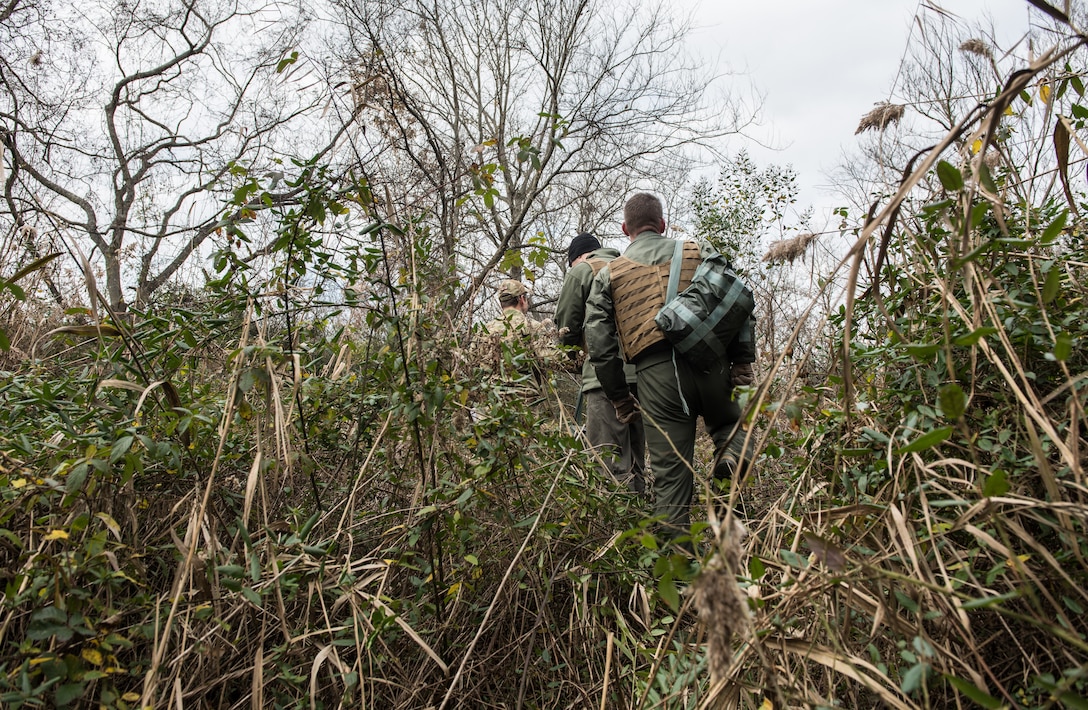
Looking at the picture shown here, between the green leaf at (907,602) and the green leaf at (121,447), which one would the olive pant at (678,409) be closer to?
the green leaf at (907,602)

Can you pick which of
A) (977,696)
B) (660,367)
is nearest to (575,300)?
(660,367)

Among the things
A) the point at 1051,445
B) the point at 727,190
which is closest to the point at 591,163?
the point at 727,190

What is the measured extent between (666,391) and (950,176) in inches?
83.8

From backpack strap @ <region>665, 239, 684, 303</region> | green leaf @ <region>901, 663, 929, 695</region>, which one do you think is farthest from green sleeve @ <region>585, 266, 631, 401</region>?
green leaf @ <region>901, 663, 929, 695</region>

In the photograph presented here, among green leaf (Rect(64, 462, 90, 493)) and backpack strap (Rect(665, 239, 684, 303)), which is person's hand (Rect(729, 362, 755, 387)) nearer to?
backpack strap (Rect(665, 239, 684, 303))

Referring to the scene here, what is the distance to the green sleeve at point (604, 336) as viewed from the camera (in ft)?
10.7

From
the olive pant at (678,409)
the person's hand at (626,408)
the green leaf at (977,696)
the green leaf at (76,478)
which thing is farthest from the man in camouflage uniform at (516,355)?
the green leaf at (977,696)

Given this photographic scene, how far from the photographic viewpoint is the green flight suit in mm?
3014

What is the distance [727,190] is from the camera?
812 cm

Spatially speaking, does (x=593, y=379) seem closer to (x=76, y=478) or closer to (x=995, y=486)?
(x=76, y=478)

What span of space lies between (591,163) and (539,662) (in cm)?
1160

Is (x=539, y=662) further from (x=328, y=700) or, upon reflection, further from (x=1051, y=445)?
(x=1051, y=445)

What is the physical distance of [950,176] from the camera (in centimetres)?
103

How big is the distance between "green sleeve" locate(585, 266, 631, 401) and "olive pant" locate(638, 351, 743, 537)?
0.17 m
